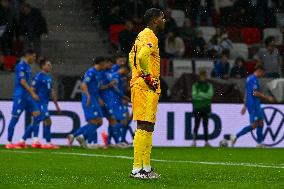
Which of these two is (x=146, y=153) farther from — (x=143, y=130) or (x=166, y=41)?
(x=166, y=41)

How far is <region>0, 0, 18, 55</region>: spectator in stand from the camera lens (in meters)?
25.7

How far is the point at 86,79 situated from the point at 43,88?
3.25 ft

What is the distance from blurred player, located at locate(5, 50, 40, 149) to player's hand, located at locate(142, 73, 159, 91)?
9.13 meters

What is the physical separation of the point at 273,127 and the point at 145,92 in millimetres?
12779

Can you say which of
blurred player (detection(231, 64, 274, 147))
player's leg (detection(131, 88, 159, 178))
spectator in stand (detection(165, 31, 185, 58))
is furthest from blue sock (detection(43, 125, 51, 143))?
player's leg (detection(131, 88, 159, 178))

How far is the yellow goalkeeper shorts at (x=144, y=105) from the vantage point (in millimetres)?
11820

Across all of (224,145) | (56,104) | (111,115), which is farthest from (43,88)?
(224,145)

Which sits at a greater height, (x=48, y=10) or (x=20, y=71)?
(x=48, y=10)

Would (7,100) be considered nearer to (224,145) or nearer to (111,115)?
(111,115)

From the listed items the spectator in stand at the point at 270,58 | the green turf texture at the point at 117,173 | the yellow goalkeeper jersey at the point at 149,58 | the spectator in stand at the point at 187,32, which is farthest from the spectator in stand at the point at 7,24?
the yellow goalkeeper jersey at the point at 149,58

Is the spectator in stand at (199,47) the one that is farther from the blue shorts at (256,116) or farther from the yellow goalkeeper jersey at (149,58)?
the yellow goalkeeper jersey at (149,58)

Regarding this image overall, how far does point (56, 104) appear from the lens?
21562 millimetres

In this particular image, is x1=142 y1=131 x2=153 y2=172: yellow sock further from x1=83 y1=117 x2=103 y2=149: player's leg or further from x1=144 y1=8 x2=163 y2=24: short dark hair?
x1=83 y1=117 x2=103 y2=149: player's leg

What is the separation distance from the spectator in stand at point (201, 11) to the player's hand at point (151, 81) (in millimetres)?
17928
